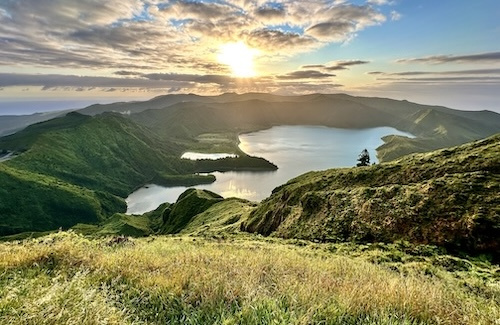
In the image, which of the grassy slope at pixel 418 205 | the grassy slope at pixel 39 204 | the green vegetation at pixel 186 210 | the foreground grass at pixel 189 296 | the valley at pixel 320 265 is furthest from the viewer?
the grassy slope at pixel 39 204

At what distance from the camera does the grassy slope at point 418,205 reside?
73.8ft

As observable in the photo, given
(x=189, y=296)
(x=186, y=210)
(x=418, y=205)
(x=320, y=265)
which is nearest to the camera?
(x=189, y=296)

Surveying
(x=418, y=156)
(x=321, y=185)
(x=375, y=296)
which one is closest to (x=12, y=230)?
(x=321, y=185)

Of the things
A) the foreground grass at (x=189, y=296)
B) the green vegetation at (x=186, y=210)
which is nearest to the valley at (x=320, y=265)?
the foreground grass at (x=189, y=296)

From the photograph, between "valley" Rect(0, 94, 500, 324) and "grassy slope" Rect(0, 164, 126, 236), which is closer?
"valley" Rect(0, 94, 500, 324)

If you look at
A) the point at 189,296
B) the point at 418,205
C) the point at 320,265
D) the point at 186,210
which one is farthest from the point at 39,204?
the point at 189,296

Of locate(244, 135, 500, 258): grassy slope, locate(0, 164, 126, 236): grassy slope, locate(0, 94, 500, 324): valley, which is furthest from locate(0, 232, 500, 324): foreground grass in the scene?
locate(0, 164, 126, 236): grassy slope

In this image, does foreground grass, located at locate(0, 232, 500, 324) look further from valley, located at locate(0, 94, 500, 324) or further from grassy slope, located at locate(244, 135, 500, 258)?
grassy slope, located at locate(244, 135, 500, 258)

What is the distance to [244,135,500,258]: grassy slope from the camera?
2248 centimetres

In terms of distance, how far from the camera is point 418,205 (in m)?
27.2

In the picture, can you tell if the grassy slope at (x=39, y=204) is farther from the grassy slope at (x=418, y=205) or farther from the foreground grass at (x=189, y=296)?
the foreground grass at (x=189, y=296)

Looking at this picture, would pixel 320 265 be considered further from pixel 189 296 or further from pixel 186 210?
pixel 186 210

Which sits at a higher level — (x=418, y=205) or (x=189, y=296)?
(x=189, y=296)

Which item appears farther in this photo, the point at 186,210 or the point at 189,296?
the point at 186,210
